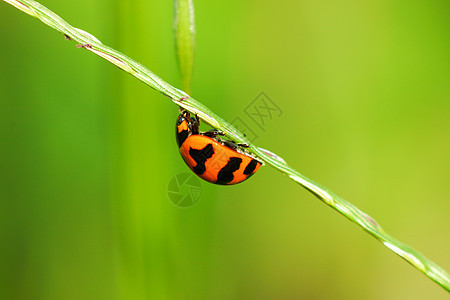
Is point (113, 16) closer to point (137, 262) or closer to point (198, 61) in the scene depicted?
point (198, 61)

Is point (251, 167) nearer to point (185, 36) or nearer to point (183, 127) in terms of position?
point (183, 127)

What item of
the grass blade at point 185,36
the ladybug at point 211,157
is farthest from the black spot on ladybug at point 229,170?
the grass blade at point 185,36

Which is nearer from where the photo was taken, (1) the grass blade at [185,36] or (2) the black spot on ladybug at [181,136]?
(1) the grass blade at [185,36]

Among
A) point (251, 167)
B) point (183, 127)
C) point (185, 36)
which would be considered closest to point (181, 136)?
point (183, 127)

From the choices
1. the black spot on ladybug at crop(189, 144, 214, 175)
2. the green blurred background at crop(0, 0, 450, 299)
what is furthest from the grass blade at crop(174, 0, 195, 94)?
the black spot on ladybug at crop(189, 144, 214, 175)

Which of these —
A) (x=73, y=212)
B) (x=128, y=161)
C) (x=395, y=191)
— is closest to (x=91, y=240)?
(x=73, y=212)

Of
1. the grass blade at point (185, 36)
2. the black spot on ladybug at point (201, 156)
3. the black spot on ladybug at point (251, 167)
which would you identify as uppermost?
the grass blade at point (185, 36)

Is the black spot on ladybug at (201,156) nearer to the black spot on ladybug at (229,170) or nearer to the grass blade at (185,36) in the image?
the black spot on ladybug at (229,170)
